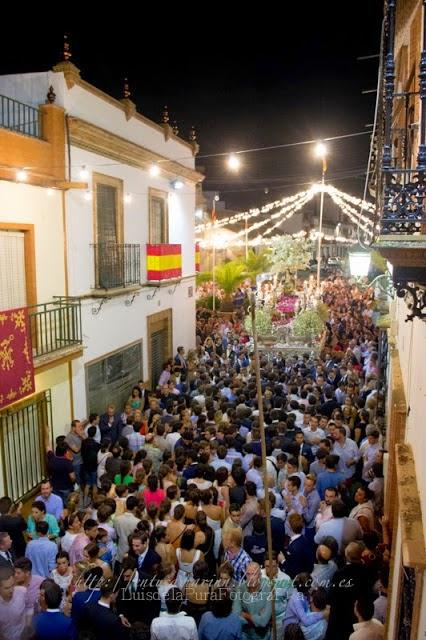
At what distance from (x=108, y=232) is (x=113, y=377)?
135 inches

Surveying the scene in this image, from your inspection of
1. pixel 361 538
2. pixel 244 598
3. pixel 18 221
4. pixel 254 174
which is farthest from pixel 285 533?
pixel 254 174

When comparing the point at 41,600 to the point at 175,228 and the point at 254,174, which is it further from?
the point at 254,174

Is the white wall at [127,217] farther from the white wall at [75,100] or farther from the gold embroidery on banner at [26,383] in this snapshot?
the gold embroidery on banner at [26,383]

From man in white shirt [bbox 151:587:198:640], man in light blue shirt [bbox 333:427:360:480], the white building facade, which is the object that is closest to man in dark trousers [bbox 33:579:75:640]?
man in white shirt [bbox 151:587:198:640]

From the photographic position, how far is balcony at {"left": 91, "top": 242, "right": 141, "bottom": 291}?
12492mm

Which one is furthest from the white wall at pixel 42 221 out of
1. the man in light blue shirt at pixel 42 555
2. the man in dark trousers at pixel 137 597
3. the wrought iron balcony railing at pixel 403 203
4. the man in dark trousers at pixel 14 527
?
the wrought iron balcony railing at pixel 403 203

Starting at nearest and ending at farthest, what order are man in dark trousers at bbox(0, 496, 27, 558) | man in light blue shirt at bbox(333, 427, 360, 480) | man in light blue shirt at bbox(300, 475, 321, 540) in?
1. man in dark trousers at bbox(0, 496, 27, 558)
2. man in light blue shirt at bbox(300, 475, 321, 540)
3. man in light blue shirt at bbox(333, 427, 360, 480)

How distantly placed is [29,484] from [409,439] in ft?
23.3

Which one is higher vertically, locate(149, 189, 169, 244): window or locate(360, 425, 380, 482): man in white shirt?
locate(149, 189, 169, 244): window

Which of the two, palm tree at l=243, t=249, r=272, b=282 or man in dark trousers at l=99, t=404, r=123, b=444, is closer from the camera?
man in dark trousers at l=99, t=404, r=123, b=444

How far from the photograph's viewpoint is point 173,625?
5.01 metres

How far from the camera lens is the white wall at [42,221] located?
9664 mm

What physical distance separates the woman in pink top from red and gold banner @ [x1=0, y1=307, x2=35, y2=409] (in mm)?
2715

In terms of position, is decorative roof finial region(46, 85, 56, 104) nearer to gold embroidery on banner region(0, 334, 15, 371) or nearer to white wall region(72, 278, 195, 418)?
white wall region(72, 278, 195, 418)
